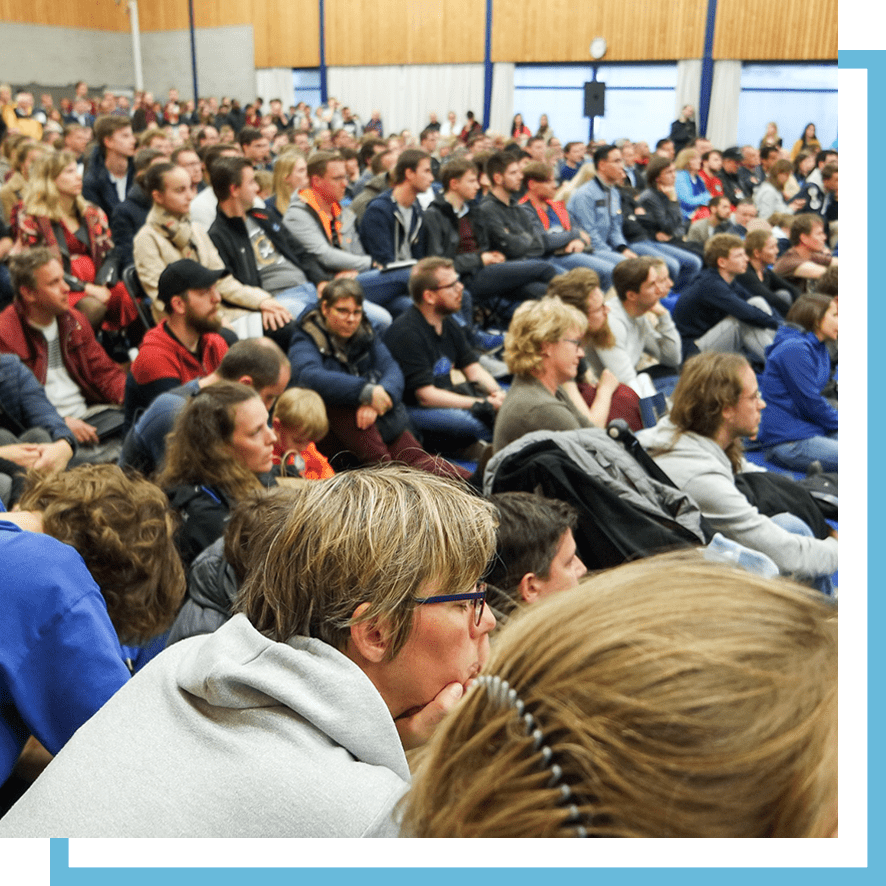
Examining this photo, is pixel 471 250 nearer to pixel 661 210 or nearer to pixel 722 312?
pixel 722 312

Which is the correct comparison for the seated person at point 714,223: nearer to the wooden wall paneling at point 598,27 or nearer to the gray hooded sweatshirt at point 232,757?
the wooden wall paneling at point 598,27

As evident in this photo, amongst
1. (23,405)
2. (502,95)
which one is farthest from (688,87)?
(23,405)

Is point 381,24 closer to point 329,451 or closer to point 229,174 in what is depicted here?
point 329,451

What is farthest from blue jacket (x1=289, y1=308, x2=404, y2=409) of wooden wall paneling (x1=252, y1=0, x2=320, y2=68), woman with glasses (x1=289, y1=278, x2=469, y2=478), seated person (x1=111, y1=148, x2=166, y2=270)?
seated person (x1=111, y1=148, x2=166, y2=270)

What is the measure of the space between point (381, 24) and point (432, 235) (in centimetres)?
406

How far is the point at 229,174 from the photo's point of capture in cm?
406

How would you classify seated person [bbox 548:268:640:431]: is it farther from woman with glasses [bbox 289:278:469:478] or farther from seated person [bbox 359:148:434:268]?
seated person [bbox 359:148:434:268]

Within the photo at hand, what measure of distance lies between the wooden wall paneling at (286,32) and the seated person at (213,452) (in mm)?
861

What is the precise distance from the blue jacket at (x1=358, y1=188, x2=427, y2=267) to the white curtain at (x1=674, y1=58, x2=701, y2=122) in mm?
1609

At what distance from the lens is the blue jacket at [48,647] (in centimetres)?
109

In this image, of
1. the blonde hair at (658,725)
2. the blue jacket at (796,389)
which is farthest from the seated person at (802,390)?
the blonde hair at (658,725)

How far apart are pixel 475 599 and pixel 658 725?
1.95ft

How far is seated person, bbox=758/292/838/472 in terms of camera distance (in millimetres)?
3746

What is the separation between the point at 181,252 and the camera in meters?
3.88
